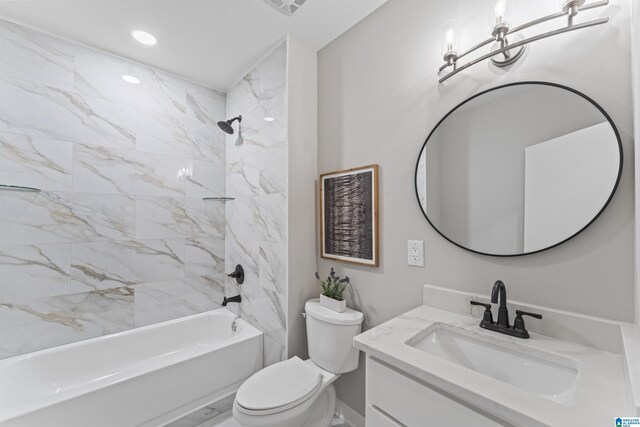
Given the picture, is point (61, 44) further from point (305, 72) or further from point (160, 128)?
point (305, 72)

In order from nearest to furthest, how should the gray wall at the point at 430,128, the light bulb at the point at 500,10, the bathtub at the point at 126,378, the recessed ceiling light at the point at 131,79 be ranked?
1. the gray wall at the point at 430,128
2. the light bulb at the point at 500,10
3. the bathtub at the point at 126,378
4. the recessed ceiling light at the point at 131,79

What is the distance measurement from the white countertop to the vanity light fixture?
3.54ft

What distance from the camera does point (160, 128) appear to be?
2256 mm

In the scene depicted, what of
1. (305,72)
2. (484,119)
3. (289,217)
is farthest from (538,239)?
(305,72)

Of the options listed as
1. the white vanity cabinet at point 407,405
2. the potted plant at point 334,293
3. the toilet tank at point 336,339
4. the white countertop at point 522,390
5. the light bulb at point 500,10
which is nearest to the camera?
the white countertop at point 522,390

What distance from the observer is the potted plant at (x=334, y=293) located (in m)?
1.64

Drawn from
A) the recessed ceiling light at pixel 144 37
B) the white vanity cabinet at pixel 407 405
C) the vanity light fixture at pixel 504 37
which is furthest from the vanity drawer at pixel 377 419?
the recessed ceiling light at pixel 144 37

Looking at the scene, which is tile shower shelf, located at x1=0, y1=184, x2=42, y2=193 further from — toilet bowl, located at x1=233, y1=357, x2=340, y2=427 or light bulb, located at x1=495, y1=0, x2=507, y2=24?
light bulb, located at x1=495, y1=0, x2=507, y2=24

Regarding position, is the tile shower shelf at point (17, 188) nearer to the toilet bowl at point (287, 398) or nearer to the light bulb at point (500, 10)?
the toilet bowl at point (287, 398)

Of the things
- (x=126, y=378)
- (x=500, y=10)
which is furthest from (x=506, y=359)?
(x=126, y=378)

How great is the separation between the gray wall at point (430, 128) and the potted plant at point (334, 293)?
0.08 metres

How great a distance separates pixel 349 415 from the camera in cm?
174

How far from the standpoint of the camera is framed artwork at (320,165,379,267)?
1.62 m

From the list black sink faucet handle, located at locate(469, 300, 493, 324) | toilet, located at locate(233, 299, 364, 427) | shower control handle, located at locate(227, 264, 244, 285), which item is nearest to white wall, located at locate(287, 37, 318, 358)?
toilet, located at locate(233, 299, 364, 427)
